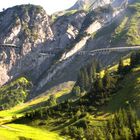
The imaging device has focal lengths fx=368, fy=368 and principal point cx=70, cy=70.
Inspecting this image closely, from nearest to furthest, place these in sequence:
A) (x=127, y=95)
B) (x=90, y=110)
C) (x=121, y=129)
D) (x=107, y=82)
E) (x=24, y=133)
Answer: (x=121, y=129) < (x=24, y=133) < (x=127, y=95) < (x=90, y=110) < (x=107, y=82)

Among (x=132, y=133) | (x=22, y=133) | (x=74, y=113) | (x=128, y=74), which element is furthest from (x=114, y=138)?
(x=128, y=74)

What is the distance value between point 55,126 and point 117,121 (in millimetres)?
43293

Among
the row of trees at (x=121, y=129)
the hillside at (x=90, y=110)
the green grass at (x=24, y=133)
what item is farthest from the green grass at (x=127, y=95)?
the green grass at (x=24, y=133)

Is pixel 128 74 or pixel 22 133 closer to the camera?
pixel 22 133

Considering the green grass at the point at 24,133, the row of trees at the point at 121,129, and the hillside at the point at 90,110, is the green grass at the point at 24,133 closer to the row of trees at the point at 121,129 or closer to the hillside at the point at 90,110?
the hillside at the point at 90,110

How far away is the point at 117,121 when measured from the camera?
415 feet

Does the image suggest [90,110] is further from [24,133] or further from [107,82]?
Result: [24,133]

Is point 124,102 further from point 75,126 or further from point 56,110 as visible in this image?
point 56,110

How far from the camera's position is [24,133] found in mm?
146125

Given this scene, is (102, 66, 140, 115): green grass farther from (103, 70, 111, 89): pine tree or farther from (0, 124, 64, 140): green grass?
(0, 124, 64, 140): green grass

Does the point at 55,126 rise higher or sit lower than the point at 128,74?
lower

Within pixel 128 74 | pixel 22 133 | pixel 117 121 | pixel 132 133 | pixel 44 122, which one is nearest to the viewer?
pixel 132 133

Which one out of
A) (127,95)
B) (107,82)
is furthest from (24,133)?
(107,82)

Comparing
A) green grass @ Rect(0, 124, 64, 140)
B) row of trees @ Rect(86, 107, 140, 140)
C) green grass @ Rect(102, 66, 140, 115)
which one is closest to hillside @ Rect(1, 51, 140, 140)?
green grass @ Rect(102, 66, 140, 115)
